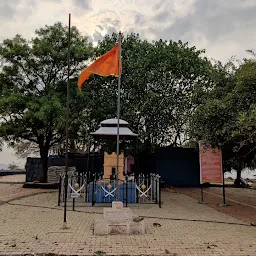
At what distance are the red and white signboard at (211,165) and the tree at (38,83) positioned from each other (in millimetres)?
8405

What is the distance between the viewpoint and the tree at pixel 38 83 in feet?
54.9

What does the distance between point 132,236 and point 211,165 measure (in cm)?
655

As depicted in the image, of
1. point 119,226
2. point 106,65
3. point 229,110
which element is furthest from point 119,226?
point 229,110

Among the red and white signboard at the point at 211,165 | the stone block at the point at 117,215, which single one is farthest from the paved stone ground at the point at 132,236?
the red and white signboard at the point at 211,165

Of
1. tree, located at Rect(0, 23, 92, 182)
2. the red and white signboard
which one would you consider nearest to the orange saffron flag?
the red and white signboard

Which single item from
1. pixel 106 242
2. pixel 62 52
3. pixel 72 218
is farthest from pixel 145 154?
pixel 106 242

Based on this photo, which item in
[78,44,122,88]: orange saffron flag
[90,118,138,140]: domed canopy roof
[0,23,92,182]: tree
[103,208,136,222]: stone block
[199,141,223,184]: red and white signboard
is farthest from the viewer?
[0,23,92,182]: tree

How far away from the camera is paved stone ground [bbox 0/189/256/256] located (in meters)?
5.86

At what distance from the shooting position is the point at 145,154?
22.4m

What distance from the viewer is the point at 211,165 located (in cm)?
1242

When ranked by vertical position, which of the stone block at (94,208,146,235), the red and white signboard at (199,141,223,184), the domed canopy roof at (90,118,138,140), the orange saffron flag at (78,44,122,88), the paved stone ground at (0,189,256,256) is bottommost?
the paved stone ground at (0,189,256,256)

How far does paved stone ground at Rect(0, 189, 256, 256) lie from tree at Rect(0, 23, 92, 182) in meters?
7.68

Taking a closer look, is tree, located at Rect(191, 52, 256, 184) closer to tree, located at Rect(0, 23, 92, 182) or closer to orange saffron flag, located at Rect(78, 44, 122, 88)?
orange saffron flag, located at Rect(78, 44, 122, 88)

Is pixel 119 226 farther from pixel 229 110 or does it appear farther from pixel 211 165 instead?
pixel 211 165
